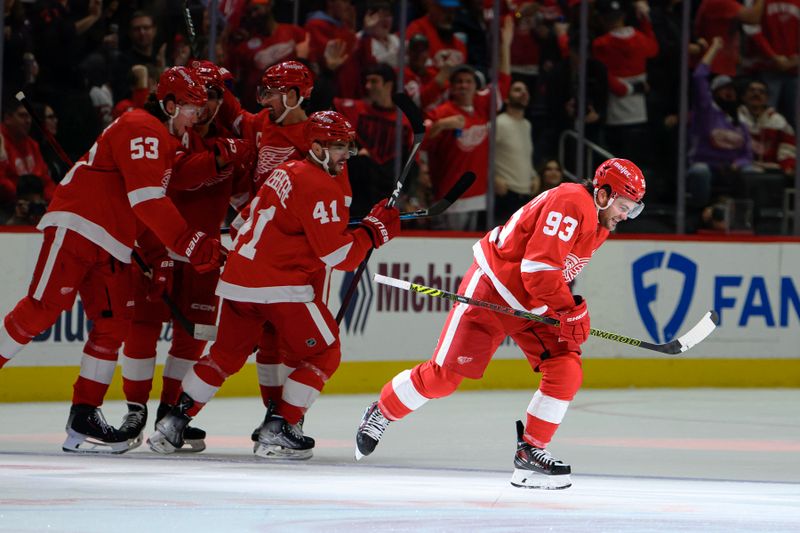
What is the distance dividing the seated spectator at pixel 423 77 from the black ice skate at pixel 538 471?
4067 millimetres

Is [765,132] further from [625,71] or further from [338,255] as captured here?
[338,255]

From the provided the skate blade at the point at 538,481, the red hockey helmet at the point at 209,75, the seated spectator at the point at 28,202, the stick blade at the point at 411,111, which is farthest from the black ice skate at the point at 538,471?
the seated spectator at the point at 28,202

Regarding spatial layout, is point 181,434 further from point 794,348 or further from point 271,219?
point 794,348

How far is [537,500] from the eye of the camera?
4.20 metres

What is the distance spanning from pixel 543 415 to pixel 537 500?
430mm

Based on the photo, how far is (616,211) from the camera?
4.67 m

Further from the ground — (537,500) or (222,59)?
(222,59)

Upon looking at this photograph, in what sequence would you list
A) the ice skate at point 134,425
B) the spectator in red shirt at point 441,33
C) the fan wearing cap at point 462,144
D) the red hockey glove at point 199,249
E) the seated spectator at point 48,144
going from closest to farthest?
the red hockey glove at point 199,249 < the ice skate at point 134,425 < the seated spectator at point 48,144 < the fan wearing cap at point 462,144 < the spectator in red shirt at point 441,33

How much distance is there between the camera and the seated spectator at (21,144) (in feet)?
23.5

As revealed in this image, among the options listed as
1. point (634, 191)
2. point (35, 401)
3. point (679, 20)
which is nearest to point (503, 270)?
point (634, 191)

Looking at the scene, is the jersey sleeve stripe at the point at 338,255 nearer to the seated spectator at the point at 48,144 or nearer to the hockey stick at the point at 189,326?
the hockey stick at the point at 189,326

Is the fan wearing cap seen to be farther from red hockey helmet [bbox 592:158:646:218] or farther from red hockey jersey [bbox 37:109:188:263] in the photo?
red hockey helmet [bbox 592:158:646:218]

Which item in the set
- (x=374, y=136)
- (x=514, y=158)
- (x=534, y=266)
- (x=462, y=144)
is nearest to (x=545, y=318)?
(x=534, y=266)

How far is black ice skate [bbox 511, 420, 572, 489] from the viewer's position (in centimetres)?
447
